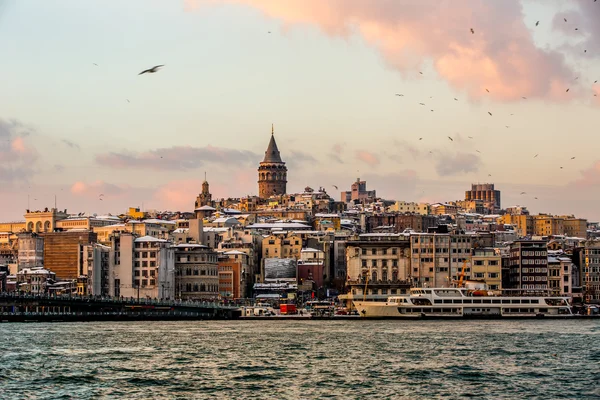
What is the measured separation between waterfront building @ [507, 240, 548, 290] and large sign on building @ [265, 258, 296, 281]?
29648 mm

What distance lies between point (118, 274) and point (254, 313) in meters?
22.3

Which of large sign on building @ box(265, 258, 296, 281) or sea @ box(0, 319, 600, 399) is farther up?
large sign on building @ box(265, 258, 296, 281)

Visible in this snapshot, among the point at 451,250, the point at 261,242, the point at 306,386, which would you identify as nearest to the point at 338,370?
the point at 306,386

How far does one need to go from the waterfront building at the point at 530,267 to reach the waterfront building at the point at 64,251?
5504 centimetres

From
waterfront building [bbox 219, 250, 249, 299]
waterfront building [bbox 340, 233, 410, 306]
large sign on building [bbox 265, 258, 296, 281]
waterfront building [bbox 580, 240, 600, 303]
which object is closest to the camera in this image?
waterfront building [bbox 340, 233, 410, 306]

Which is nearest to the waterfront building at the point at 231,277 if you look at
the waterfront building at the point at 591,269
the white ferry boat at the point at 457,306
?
the white ferry boat at the point at 457,306

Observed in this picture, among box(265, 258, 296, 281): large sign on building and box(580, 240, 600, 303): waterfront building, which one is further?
box(265, 258, 296, 281): large sign on building

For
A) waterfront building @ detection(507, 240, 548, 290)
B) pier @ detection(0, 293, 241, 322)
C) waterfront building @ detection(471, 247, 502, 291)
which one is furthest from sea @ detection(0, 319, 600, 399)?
waterfront building @ detection(507, 240, 548, 290)

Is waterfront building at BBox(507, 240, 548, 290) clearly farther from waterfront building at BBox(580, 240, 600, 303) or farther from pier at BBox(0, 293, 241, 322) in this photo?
pier at BBox(0, 293, 241, 322)

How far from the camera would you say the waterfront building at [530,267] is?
456 ft

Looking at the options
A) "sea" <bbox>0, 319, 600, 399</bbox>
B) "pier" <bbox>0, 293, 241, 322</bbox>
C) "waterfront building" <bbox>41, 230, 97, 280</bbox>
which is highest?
"waterfront building" <bbox>41, 230, 97, 280</bbox>

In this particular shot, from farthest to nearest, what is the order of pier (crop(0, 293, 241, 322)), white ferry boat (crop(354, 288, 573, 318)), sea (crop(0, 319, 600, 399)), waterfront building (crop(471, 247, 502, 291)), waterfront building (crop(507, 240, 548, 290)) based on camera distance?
waterfront building (crop(507, 240, 548, 290)), waterfront building (crop(471, 247, 502, 291)), pier (crop(0, 293, 241, 322)), white ferry boat (crop(354, 288, 573, 318)), sea (crop(0, 319, 600, 399))

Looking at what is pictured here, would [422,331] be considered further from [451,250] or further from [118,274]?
[118,274]

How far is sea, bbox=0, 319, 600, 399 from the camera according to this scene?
53.5 meters
